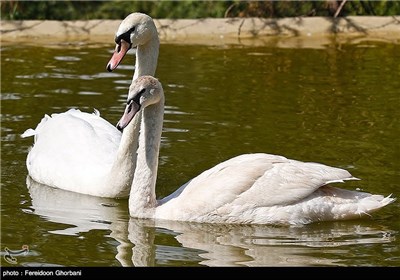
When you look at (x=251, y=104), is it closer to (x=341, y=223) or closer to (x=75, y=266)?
(x=341, y=223)

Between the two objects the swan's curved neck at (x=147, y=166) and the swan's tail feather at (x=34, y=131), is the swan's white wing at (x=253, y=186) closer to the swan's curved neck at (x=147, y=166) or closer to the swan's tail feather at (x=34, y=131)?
the swan's curved neck at (x=147, y=166)

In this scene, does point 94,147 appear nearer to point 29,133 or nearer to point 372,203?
point 29,133

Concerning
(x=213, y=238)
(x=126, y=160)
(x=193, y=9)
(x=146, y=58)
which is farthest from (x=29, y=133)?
(x=193, y=9)

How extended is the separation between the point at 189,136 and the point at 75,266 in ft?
11.7

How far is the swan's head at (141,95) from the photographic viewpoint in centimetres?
851

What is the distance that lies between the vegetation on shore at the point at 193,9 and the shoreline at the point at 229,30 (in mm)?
477

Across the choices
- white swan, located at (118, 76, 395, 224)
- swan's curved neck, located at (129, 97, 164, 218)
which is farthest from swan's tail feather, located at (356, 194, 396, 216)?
swan's curved neck, located at (129, 97, 164, 218)

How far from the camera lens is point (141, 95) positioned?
856cm

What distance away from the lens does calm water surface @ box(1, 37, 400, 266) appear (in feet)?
26.2

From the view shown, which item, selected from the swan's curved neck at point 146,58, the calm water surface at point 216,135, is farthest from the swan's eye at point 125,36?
the calm water surface at point 216,135

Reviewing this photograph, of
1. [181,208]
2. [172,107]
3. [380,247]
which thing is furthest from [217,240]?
[172,107]

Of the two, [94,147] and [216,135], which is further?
[216,135]

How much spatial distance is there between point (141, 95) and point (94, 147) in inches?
54.0

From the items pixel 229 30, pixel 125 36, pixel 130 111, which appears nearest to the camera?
pixel 130 111
